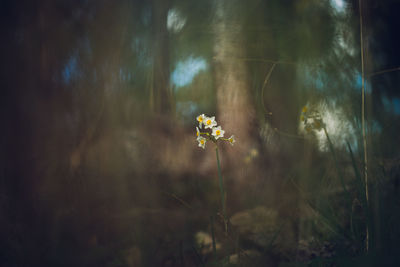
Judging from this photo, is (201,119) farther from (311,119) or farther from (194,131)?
(311,119)

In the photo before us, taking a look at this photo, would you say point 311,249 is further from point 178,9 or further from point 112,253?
point 178,9

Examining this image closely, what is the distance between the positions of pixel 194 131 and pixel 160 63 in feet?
0.89

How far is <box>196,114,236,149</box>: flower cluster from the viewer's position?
32.7 inches

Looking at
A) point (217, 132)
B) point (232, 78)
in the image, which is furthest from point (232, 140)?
point (232, 78)

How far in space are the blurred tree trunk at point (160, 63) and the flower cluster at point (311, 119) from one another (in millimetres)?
471

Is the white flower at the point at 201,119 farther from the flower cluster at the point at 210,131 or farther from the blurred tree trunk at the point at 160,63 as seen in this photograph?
the blurred tree trunk at the point at 160,63

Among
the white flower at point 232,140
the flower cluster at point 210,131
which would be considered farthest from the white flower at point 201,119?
the white flower at point 232,140

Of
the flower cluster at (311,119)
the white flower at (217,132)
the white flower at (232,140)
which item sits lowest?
the white flower at (232,140)

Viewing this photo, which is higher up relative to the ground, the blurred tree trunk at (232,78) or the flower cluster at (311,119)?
the blurred tree trunk at (232,78)

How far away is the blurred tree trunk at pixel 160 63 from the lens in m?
0.91

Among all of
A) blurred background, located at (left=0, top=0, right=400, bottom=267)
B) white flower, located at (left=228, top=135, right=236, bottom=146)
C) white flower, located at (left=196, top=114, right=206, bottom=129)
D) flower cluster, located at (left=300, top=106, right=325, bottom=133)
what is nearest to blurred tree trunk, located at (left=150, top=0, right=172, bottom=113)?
blurred background, located at (left=0, top=0, right=400, bottom=267)

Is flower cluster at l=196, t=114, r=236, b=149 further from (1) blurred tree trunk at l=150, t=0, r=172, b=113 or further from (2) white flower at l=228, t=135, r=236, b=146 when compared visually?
(1) blurred tree trunk at l=150, t=0, r=172, b=113

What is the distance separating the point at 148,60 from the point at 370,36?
788 millimetres

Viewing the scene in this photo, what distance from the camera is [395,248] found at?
71 cm
